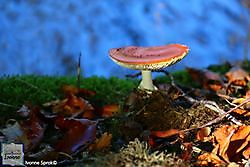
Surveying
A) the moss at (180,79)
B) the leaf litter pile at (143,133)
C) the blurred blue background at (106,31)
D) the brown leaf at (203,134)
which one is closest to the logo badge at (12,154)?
the leaf litter pile at (143,133)

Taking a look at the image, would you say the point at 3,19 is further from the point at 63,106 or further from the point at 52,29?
the point at 63,106

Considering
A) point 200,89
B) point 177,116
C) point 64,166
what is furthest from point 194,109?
point 200,89

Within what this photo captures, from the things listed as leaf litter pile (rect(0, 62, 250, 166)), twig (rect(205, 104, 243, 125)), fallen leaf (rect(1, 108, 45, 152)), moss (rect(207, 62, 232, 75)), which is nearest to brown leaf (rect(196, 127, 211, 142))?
leaf litter pile (rect(0, 62, 250, 166))

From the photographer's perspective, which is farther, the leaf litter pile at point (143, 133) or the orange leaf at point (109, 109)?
the orange leaf at point (109, 109)

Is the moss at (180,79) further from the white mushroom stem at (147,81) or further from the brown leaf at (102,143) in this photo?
the brown leaf at (102,143)

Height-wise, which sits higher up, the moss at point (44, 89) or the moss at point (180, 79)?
the moss at point (180, 79)

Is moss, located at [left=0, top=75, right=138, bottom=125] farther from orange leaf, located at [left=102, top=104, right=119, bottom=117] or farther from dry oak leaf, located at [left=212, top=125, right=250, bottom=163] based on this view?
dry oak leaf, located at [left=212, top=125, right=250, bottom=163]

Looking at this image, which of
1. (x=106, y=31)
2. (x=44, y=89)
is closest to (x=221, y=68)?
(x=44, y=89)
